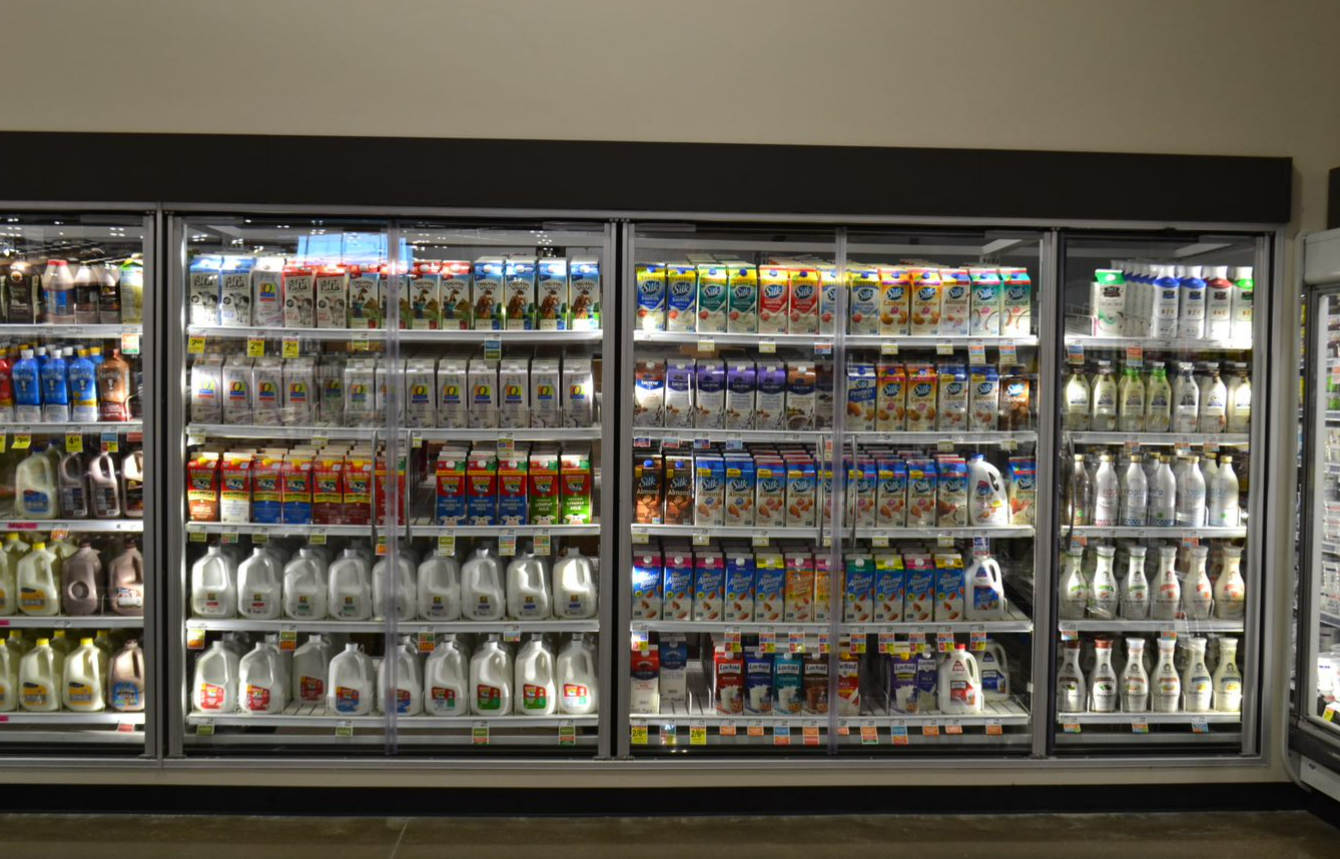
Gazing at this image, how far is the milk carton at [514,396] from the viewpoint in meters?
3.76

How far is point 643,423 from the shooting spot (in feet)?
12.3

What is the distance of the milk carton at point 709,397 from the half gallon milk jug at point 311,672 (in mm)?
1734

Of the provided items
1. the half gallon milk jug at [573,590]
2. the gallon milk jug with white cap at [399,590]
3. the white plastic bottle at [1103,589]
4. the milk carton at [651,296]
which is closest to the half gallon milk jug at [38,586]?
the gallon milk jug with white cap at [399,590]

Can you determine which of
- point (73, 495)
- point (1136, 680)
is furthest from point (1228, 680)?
point (73, 495)

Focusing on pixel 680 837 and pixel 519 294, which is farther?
pixel 519 294

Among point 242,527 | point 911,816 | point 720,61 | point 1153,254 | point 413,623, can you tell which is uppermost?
point 720,61

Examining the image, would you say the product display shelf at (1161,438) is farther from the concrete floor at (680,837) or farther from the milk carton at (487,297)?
the milk carton at (487,297)

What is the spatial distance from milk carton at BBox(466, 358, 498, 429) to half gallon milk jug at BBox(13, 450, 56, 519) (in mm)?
1638

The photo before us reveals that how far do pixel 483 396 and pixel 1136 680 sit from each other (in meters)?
2.83

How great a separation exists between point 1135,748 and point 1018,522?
1008 mm

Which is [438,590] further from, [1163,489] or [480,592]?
[1163,489]

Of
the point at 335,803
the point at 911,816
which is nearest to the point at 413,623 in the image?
the point at 335,803

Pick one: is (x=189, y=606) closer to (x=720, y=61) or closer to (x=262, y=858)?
(x=262, y=858)

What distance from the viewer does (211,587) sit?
372 cm
